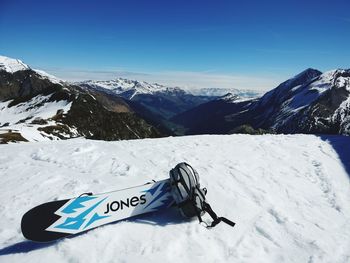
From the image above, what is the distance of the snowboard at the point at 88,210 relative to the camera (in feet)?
21.5

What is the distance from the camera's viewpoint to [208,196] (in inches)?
389

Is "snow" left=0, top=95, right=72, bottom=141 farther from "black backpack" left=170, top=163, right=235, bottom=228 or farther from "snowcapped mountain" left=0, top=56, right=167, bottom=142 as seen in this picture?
"black backpack" left=170, top=163, right=235, bottom=228

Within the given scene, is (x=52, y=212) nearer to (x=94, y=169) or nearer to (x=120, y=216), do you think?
(x=120, y=216)

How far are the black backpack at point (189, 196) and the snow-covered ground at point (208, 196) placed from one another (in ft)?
1.00

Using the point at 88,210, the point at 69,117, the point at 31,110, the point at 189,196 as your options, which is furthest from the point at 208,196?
the point at 31,110

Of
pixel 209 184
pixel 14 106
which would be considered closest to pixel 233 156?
Answer: pixel 209 184

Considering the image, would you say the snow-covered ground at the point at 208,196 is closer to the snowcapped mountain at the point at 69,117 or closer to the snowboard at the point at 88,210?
the snowboard at the point at 88,210

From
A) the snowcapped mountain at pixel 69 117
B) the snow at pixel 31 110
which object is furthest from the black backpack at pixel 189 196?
the snow at pixel 31 110

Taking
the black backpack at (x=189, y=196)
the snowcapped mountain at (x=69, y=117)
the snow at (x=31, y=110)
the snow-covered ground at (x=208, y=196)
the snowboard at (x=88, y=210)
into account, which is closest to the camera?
the snowboard at (x=88, y=210)

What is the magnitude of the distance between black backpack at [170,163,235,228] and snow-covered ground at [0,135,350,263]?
0.31 m

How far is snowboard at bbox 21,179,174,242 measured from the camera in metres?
6.54

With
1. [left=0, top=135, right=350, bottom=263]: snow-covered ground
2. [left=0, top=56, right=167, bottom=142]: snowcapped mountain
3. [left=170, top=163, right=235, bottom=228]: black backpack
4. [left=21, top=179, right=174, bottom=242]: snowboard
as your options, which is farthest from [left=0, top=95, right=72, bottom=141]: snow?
[left=170, top=163, right=235, bottom=228]: black backpack

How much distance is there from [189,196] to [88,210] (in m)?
2.67

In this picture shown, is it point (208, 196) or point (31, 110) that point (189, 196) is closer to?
point (208, 196)
